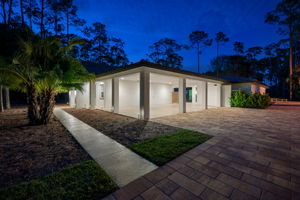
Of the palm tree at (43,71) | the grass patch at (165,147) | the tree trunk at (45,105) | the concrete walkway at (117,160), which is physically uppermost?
the palm tree at (43,71)

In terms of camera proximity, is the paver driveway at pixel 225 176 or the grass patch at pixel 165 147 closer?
the paver driveway at pixel 225 176

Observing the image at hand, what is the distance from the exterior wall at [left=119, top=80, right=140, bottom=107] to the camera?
39.9 ft

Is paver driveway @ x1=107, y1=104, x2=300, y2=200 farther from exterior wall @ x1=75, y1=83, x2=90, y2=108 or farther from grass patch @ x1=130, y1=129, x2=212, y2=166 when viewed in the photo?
exterior wall @ x1=75, y1=83, x2=90, y2=108

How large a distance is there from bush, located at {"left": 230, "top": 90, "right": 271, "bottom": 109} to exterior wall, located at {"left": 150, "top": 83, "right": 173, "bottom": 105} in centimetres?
700

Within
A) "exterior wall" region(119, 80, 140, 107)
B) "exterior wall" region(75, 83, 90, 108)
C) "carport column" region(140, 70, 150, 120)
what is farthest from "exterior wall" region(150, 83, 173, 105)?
"carport column" region(140, 70, 150, 120)

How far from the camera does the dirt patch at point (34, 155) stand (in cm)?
206

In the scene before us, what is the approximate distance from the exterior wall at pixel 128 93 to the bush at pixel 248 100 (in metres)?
9.67

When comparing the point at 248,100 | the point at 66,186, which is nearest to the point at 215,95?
the point at 248,100

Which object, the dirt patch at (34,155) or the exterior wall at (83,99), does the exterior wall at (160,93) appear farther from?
the dirt patch at (34,155)

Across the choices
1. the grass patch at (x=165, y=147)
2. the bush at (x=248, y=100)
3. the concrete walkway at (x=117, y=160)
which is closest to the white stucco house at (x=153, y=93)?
the bush at (x=248, y=100)

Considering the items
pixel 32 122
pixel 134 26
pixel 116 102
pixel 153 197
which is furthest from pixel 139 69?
pixel 134 26

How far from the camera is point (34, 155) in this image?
2.68 meters

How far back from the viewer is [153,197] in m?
1.56

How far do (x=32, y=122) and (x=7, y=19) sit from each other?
13.3m
